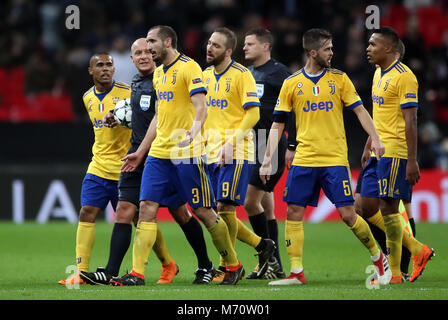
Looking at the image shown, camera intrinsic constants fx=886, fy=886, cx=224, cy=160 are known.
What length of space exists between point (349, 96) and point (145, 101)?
1.86m

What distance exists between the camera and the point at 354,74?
54.3 ft

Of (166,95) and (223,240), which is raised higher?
(166,95)

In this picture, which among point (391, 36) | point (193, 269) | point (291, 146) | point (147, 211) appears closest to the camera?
point (147, 211)

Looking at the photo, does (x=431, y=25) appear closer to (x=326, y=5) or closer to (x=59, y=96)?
(x=326, y=5)

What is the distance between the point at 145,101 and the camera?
8125 millimetres

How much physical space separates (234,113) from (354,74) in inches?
340

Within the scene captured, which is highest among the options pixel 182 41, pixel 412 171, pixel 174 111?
pixel 182 41

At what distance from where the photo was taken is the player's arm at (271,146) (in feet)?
25.5

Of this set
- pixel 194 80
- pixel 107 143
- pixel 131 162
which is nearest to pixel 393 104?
pixel 194 80

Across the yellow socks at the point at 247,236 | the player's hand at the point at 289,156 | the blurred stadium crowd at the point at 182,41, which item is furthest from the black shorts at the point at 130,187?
the blurred stadium crowd at the point at 182,41

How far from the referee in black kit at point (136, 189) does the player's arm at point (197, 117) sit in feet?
1.91

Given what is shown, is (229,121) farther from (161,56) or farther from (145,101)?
(161,56)

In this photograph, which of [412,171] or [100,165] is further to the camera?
[100,165]
